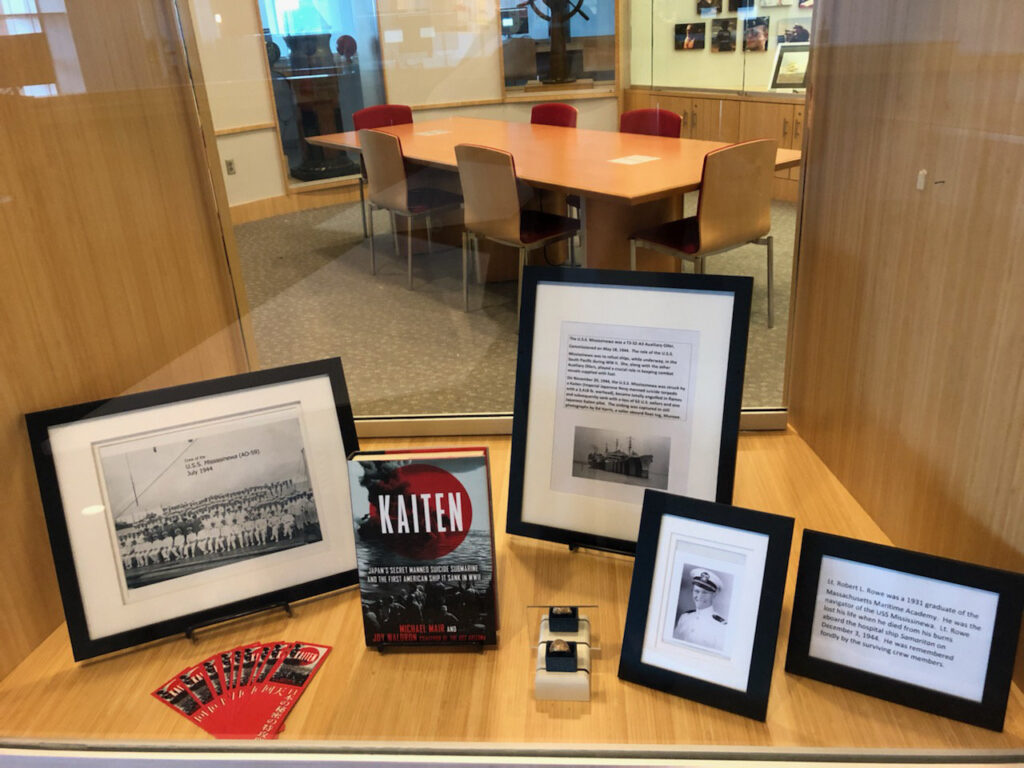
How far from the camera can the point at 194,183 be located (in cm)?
137

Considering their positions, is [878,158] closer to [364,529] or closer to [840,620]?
[840,620]

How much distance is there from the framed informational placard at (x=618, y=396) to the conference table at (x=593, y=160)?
0.47m

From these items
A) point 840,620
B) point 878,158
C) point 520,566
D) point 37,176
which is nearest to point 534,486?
point 520,566

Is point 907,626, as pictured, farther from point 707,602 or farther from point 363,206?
point 363,206

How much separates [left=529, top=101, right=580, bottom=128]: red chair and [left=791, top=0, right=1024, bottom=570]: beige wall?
447 millimetres

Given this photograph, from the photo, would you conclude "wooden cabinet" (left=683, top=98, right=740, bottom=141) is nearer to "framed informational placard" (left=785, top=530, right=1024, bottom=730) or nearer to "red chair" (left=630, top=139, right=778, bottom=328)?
"red chair" (left=630, top=139, right=778, bottom=328)

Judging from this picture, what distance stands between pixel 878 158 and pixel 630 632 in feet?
2.55

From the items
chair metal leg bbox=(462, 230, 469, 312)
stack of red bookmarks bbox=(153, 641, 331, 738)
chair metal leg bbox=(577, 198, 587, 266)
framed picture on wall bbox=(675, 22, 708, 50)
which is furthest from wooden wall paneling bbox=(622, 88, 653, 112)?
stack of red bookmarks bbox=(153, 641, 331, 738)

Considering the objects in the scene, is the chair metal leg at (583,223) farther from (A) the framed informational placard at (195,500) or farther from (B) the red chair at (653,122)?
(A) the framed informational placard at (195,500)

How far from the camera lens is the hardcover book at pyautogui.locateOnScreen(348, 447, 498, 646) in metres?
0.94

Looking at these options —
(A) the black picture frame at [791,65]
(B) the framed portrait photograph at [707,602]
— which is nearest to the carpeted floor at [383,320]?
(A) the black picture frame at [791,65]

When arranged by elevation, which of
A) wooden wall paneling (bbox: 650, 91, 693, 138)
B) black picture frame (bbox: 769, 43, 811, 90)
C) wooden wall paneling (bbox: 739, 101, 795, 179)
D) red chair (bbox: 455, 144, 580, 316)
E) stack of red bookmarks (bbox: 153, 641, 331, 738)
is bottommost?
stack of red bookmarks (bbox: 153, 641, 331, 738)

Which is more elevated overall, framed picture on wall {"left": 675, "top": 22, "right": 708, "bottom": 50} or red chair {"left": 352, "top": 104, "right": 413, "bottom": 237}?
framed picture on wall {"left": 675, "top": 22, "right": 708, "bottom": 50}

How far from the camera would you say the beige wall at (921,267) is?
847mm
